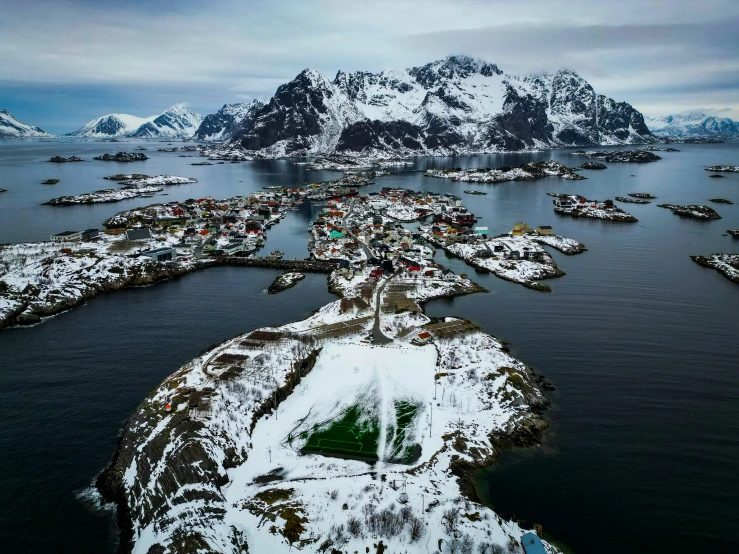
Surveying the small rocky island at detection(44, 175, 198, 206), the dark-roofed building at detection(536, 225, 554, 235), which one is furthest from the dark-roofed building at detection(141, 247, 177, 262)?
the dark-roofed building at detection(536, 225, 554, 235)

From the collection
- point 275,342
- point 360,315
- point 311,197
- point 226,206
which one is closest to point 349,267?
point 360,315

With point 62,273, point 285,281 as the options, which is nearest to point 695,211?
point 285,281

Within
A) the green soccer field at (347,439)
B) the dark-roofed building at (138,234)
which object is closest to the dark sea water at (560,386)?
the green soccer field at (347,439)

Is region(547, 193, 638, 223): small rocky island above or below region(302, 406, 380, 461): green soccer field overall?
above

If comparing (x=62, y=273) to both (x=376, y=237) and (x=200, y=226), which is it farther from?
(x=376, y=237)

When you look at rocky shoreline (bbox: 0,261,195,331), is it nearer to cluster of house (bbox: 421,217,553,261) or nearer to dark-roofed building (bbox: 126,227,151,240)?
dark-roofed building (bbox: 126,227,151,240)

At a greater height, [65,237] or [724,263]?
[65,237]
